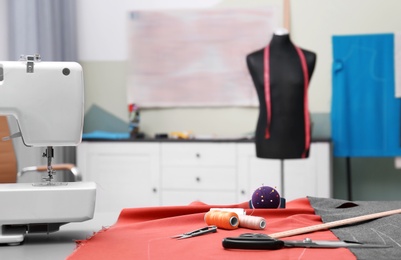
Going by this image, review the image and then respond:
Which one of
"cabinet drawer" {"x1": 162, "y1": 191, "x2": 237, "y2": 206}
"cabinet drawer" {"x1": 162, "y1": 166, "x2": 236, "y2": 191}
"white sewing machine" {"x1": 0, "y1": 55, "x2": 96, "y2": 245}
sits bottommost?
"cabinet drawer" {"x1": 162, "y1": 191, "x2": 237, "y2": 206}

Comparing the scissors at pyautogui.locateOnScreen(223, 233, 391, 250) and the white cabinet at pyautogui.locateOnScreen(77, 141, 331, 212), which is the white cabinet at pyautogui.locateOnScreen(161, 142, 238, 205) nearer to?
the white cabinet at pyautogui.locateOnScreen(77, 141, 331, 212)

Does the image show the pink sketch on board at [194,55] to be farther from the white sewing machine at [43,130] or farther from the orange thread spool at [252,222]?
the orange thread spool at [252,222]

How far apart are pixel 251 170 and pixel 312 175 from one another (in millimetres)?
413

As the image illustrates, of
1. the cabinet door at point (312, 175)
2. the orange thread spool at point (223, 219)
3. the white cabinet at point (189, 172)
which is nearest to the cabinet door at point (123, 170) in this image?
the white cabinet at point (189, 172)

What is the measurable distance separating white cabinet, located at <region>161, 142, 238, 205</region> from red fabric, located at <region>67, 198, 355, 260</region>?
2.71m

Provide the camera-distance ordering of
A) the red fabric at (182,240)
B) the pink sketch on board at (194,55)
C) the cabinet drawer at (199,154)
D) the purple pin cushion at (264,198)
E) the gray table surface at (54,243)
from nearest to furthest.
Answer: the red fabric at (182,240)
the gray table surface at (54,243)
the purple pin cushion at (264,198)
the cabinet drawer at (199,154)
the pink sketch on board at (194,55)

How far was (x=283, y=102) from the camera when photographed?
13.4 feet

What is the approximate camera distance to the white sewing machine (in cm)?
180

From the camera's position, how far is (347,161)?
4.98m

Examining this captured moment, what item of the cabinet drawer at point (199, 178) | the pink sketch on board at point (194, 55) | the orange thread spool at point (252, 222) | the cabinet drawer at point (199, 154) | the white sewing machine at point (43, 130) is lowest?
the cabinet drawer at point (199, 178)

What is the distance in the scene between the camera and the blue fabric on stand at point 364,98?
478 cm

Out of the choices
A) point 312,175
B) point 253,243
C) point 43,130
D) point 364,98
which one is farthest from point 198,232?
point 364,98

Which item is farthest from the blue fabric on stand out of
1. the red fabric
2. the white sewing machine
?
the white sewing machine

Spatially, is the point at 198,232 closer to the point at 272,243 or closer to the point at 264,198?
the point at 272,243
